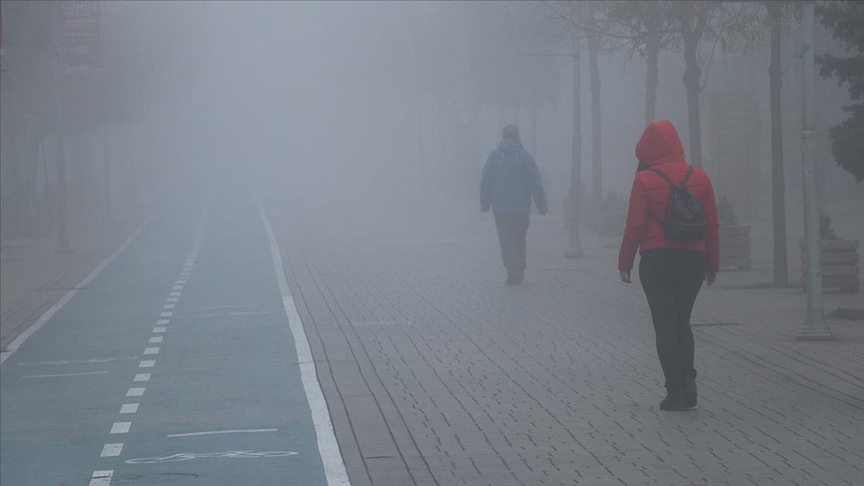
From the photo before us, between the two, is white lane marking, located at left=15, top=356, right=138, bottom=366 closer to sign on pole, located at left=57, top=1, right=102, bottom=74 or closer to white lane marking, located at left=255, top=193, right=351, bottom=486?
white lane marking, located at left=255, top=193, right=351, bottom=486

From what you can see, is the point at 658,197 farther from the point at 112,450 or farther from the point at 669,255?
the point at 112,450

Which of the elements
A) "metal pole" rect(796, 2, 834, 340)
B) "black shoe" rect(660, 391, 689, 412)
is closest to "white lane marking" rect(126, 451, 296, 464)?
"black shoe" rect(660, 391, 689, 412)

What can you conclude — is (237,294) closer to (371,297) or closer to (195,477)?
(371,297)

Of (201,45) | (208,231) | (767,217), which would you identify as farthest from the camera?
(201,45)

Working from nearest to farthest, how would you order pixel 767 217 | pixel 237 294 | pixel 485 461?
pixel 485 461, pixel 237 294, pixel 767 217

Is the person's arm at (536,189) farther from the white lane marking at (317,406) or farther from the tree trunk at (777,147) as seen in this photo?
the white lane marking at (317,406)

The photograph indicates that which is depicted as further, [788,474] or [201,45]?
[201,45]

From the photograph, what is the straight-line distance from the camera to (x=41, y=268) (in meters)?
30.4

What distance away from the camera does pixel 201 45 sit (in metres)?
91.2

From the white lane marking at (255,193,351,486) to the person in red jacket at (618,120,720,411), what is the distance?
7.45 feet

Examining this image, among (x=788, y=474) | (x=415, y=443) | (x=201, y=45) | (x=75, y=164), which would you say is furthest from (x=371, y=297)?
(x=201, y=45)

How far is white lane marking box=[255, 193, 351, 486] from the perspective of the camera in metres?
9.03

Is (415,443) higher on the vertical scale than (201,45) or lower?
lower

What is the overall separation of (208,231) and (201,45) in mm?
51407
